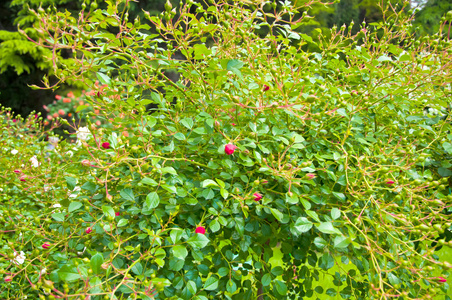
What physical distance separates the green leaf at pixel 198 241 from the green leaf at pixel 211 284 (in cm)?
15

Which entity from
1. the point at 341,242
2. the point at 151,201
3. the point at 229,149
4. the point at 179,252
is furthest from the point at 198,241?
the point at 341,242

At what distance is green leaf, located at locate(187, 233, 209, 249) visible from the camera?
2.97 feet

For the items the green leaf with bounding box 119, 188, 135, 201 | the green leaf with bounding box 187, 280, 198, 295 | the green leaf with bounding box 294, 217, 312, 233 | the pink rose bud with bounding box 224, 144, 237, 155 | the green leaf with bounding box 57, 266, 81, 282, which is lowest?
the green leaf with bounding box 187, 280, 198, 295

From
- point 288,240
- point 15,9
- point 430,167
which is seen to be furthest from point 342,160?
point 15,9

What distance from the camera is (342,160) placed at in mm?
1106

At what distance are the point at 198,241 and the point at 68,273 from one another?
1.09ft

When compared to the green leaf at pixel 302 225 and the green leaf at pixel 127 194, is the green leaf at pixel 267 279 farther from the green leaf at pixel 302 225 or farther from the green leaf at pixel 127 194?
the green leaf at pixel 127 194

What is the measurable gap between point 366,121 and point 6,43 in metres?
6.25

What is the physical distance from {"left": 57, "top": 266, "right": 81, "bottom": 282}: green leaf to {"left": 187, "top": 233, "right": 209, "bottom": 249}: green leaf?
29 cm

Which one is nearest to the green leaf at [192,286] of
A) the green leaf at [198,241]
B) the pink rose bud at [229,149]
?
the green leaf at [198,241]

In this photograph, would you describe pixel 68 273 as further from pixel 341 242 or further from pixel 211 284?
pixel 341 242

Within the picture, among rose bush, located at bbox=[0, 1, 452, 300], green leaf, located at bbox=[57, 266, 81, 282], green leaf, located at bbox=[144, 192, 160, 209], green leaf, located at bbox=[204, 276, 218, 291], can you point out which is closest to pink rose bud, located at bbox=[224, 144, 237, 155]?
rose bush, located at bbox=[0, 1, 452, 300]

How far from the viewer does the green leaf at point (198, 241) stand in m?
0.91

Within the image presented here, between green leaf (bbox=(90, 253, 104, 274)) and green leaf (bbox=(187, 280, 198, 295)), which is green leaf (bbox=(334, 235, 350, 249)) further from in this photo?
green leaf (bbox=(90, 253, 104, 274))
